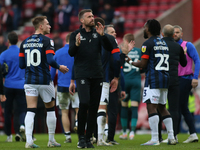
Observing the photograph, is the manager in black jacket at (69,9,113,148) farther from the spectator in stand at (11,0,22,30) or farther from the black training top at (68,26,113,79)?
the spectator in stand at (11,0,22,30)

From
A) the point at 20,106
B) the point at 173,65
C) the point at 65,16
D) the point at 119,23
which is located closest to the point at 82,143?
the point at 173,65

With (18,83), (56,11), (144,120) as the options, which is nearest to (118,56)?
(18,83)

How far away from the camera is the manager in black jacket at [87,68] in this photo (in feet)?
19.2

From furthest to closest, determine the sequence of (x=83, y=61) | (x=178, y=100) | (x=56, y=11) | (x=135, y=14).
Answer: (x=56, y=11)
(x=135, y=14)
(x=178, y=100)
(x=83, y=61)

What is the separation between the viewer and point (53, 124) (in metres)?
6.56

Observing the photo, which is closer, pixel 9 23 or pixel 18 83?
pixel 18 83

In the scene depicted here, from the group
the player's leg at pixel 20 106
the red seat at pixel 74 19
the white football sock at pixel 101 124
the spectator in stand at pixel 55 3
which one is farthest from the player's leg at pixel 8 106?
the spectator in stand at pixel 55 3

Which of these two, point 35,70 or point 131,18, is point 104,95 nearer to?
point 35,70

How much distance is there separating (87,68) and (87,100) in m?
0.49

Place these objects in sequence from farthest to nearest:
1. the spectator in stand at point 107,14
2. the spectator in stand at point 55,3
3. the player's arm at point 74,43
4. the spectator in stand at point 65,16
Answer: the spectator in stand at point 55,3, the spectator in stand at point 65,16, the spectator in stand at point 107,14, the player's arm at point 74,43

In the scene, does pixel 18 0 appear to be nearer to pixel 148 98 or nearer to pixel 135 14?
pixel 135 14

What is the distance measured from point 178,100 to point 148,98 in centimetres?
85

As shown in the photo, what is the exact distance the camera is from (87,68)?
Result: 5.88 m

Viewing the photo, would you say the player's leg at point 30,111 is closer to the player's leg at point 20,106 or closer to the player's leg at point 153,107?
the player's leg at point 153,107
